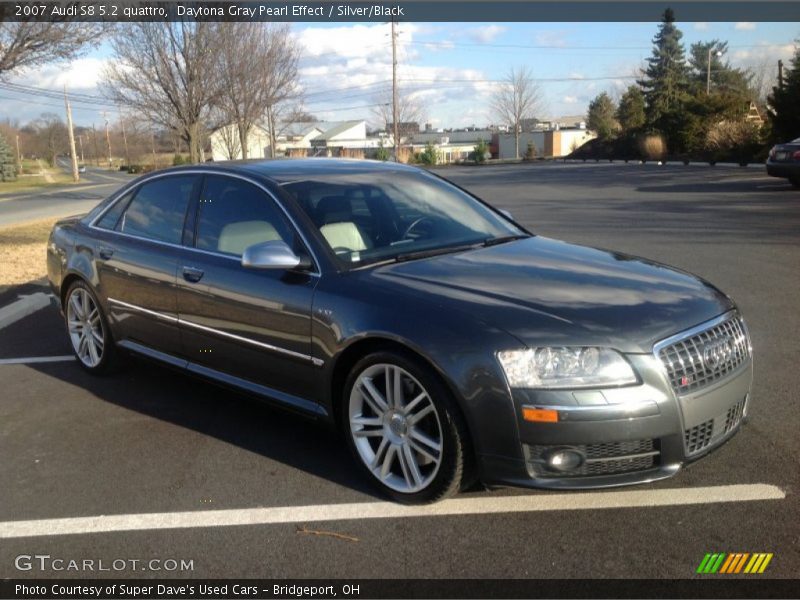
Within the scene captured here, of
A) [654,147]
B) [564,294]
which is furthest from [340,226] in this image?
[654,147]

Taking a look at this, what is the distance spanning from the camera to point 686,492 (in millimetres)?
3400

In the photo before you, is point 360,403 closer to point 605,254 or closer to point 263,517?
point 263,517

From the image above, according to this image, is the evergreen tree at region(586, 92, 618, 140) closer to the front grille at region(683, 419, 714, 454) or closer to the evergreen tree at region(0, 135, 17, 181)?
the evergreen tree at region(0, 135, 17, 181)

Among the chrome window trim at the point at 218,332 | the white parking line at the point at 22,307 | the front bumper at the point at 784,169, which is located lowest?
the white parking line at the point at 22,307

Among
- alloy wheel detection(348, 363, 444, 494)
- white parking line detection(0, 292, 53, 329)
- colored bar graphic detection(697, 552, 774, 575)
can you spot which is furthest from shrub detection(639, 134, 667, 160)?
colored bar graphic detection(697, 552, 774, 575)

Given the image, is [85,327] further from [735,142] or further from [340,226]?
[735,142]

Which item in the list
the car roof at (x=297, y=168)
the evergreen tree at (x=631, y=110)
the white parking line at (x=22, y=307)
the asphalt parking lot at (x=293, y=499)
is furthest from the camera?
the evergreen tree at (x=631, y=110)

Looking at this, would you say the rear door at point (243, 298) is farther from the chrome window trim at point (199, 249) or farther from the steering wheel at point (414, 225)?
the steering wheel at point (414, 225)

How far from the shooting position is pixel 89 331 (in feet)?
18.0

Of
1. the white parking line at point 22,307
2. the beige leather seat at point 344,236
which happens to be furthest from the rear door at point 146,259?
the white parking line at point 22,307

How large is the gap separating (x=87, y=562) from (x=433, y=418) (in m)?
1.55

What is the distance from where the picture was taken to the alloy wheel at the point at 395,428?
332 cm

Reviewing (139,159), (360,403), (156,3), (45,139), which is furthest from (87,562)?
(45,139)

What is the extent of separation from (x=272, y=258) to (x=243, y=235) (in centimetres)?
63
